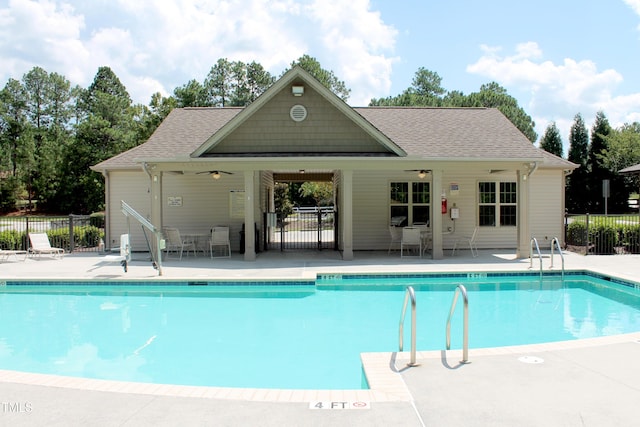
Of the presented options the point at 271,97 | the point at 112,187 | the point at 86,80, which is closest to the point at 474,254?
the point at 271,97

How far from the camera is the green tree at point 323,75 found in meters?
46.0

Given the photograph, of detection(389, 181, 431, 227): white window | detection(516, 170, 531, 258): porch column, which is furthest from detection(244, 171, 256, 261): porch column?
detection(516, 170, 531, 258): porch column

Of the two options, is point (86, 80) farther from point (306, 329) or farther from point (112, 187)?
point (306, 329)

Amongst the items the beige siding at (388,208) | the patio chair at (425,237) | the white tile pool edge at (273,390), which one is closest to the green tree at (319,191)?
the beige siding at (388,208)

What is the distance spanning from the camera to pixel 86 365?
6.52 meters

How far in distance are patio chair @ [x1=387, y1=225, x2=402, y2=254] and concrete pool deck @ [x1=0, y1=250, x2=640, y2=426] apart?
357 inches

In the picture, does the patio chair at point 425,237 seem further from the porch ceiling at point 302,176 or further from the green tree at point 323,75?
the green tree at point 323,75

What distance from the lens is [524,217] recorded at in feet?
45.6

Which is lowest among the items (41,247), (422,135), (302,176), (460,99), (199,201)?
(41,247)

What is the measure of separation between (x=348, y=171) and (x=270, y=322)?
5.84 m

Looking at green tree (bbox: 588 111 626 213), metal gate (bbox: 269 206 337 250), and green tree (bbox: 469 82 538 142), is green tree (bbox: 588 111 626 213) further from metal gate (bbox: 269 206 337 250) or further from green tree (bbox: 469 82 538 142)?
metal gate (bbox: 269 206 337 250)

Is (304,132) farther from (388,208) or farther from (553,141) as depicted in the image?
(553,141)

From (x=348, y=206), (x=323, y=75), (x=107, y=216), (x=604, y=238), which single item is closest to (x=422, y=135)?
(x=348, y=206)

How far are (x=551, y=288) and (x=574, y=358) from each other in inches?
254
